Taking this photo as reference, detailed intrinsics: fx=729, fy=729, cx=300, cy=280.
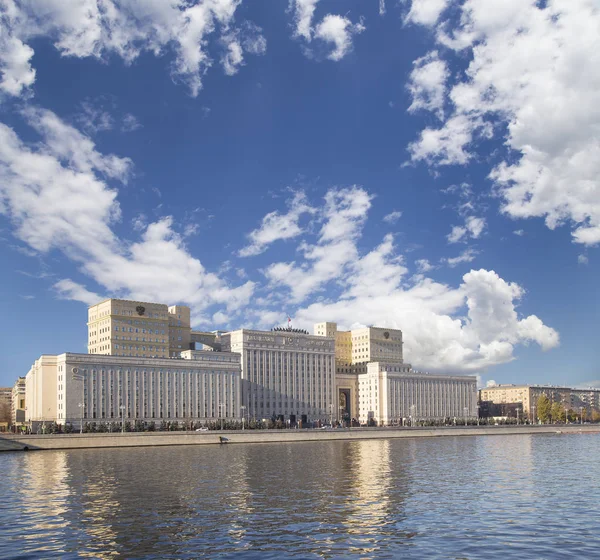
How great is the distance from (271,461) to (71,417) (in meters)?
92.6

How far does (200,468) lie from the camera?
88.8 m

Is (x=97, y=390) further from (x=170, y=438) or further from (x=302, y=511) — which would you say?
(x=302, y=511)

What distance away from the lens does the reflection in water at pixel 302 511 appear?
39875 mm

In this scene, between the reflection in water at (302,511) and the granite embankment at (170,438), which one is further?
the granite embankment at (170,438)

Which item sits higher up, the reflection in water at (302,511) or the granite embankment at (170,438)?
the reflection in water at (302,511)

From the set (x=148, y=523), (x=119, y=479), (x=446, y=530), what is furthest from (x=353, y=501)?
(x=119, y=479)

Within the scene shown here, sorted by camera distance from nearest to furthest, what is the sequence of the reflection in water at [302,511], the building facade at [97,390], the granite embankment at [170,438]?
the reflection in water at [302,511]
the granite embankment at [170,438]
the building facade at [97,390]

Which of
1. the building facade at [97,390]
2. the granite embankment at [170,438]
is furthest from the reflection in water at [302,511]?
the building facade at [97,390]

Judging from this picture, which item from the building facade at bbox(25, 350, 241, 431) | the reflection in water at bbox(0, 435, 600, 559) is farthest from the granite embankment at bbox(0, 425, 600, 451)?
the reflection in water at bbox(0, 435, 600, 559)

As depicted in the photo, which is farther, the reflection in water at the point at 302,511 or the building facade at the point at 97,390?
the building facade at the point at 97,390

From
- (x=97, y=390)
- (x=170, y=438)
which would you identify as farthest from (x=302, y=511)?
(x=97, y=390)

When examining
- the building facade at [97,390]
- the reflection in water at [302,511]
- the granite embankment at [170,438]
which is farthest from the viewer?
the building facade at [97,390]

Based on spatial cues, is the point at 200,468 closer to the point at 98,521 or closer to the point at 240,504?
the point at 240,504

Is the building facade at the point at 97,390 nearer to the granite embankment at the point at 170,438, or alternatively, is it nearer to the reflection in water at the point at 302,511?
the granite embankment at the point at 170,438
